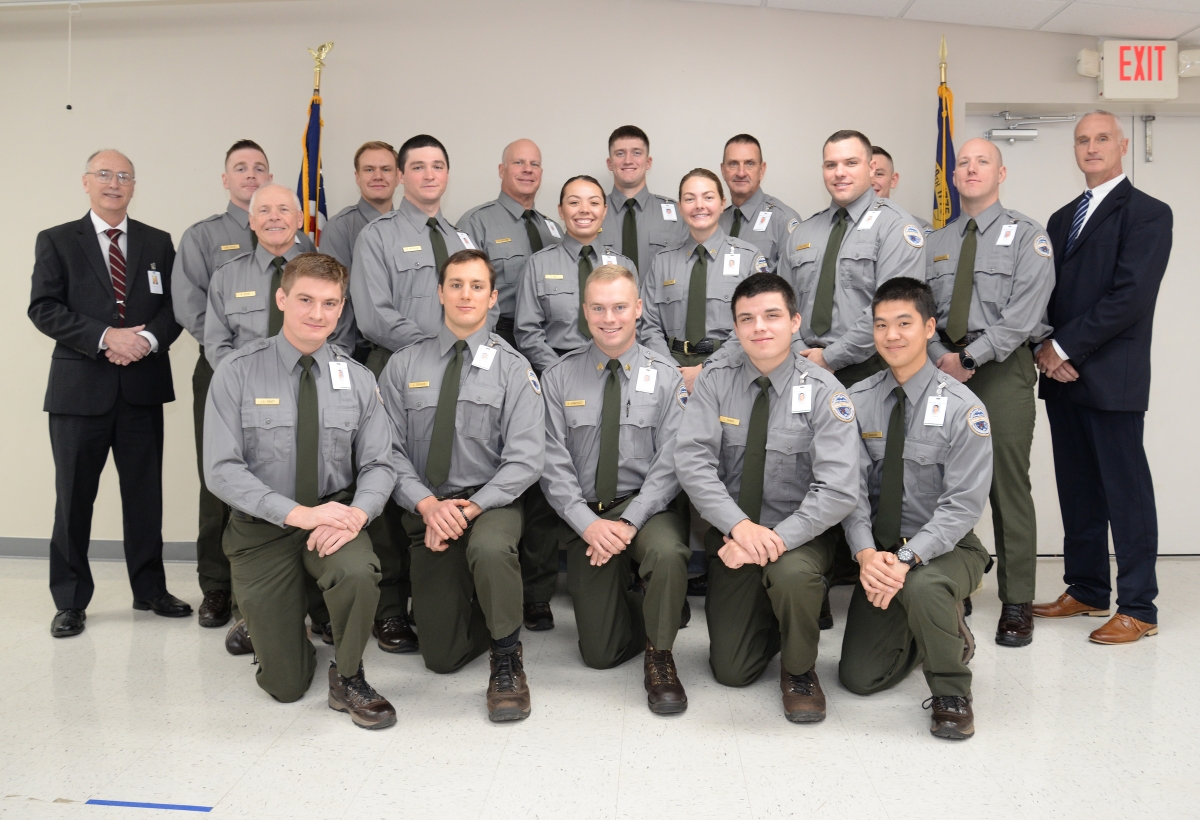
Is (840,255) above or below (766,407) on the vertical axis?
above

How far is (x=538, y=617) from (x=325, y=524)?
118 cm

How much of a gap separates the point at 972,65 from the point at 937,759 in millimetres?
3763

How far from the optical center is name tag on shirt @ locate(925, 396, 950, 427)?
300 cm

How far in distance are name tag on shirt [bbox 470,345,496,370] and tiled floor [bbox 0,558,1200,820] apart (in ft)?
3.74

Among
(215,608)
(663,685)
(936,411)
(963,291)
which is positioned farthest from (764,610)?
(215,608)

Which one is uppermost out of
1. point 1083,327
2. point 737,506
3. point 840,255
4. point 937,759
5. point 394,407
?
point 840,255

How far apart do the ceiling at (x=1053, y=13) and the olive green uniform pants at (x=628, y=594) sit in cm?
308

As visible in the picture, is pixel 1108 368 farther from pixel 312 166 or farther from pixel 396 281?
pixel 312 166

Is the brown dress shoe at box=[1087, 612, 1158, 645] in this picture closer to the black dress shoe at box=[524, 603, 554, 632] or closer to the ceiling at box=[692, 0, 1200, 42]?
the black dress shoe at box=[524, 603, 554, 632]

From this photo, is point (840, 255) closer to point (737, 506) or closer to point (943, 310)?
point (943, 310)

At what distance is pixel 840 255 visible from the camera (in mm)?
3645

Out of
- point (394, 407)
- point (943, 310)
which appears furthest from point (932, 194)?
point (394, 407)

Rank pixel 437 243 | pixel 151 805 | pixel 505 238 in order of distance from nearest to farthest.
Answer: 1. pixel 151 805
2. pixel 437 243
3. pixel 505 238

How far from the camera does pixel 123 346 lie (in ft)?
12.4
